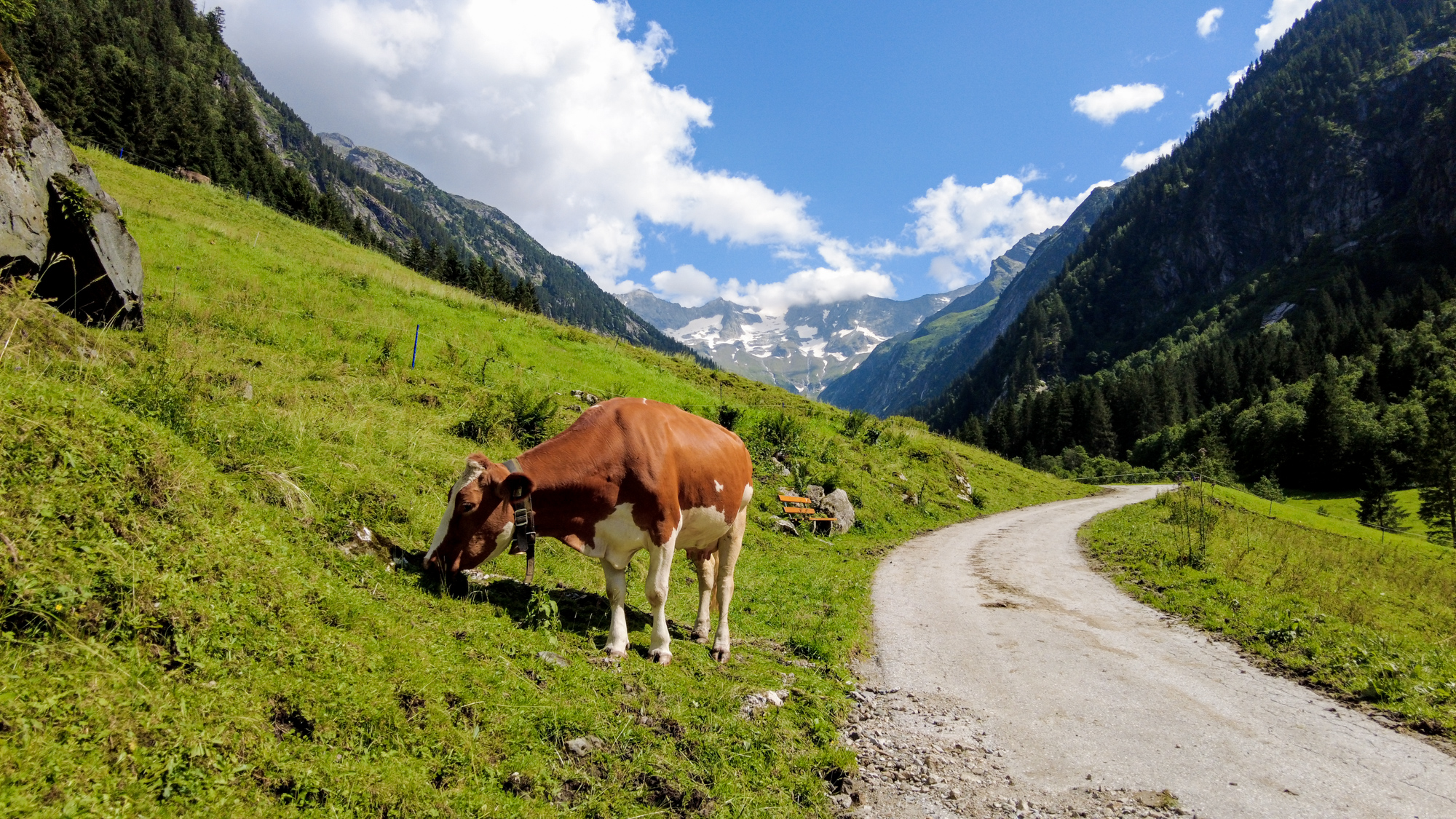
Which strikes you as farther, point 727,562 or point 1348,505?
point 1348,505

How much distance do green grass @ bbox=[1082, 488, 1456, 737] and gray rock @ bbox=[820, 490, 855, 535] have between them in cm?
A: 710

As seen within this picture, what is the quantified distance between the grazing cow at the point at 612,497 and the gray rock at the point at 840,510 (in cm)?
1232

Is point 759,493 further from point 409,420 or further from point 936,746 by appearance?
point 936,746

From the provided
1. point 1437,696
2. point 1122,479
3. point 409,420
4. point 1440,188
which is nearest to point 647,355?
point 409,420

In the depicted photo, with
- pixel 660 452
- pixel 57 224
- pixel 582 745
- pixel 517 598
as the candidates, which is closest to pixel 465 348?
pixel 57 224

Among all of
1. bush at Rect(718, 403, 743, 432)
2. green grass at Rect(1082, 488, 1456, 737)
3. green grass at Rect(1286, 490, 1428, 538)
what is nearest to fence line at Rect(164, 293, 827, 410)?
bush at Rect(718, 403, 743, 432)

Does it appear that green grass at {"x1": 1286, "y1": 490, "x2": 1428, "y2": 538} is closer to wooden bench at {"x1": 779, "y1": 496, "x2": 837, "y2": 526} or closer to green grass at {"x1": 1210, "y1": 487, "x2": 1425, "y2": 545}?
green grass at {"x1": 1210, "y1": 487, "x2": 1425, "y2": 545}

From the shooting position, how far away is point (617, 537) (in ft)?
20.2

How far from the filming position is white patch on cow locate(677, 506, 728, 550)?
264 inches

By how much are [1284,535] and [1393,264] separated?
165 m

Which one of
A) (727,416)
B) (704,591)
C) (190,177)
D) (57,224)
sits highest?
(190,177)

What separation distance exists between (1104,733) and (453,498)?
22.4ft

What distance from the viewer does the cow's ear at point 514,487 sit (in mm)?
5719

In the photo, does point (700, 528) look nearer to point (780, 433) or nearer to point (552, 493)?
point (552, 493)
